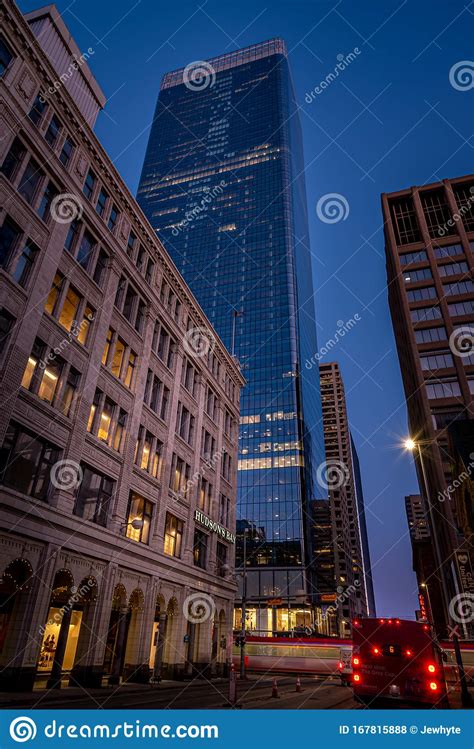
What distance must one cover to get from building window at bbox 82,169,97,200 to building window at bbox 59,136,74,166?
5.53 ft

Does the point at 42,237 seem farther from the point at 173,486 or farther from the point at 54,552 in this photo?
the point at 173,486

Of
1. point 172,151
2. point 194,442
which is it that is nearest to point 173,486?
point 194,442

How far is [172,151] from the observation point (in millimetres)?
170375

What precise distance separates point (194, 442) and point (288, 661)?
25.4 m

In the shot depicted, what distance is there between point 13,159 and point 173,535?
24.7m

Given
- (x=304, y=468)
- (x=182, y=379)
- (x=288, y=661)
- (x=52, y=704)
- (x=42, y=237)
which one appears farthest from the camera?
(x=304, y=468)

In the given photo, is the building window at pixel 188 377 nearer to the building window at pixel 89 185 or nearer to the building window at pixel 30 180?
the building window at pixel 89 185

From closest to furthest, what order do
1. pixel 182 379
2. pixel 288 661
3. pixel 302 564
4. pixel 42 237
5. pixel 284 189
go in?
1. pixel 42 237
2. pixel 182 379
3. pixel 288 661
4. pixel 302 564
5. pixel 284 189

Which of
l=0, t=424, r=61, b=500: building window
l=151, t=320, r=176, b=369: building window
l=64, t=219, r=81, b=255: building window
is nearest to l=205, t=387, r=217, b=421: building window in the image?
l=151, t=320, r=176, b=369: building window

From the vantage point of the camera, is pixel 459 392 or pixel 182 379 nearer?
pixel 182 379

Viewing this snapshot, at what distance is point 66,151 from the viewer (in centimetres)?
2488

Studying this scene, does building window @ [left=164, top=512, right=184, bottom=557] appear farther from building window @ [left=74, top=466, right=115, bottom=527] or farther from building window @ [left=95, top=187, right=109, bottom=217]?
building window @ [left=95, top=187, right=109, bottom=217]

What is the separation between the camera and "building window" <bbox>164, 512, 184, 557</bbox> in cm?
3150

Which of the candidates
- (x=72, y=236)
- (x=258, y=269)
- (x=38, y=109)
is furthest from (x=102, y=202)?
(x=258, y=269)
